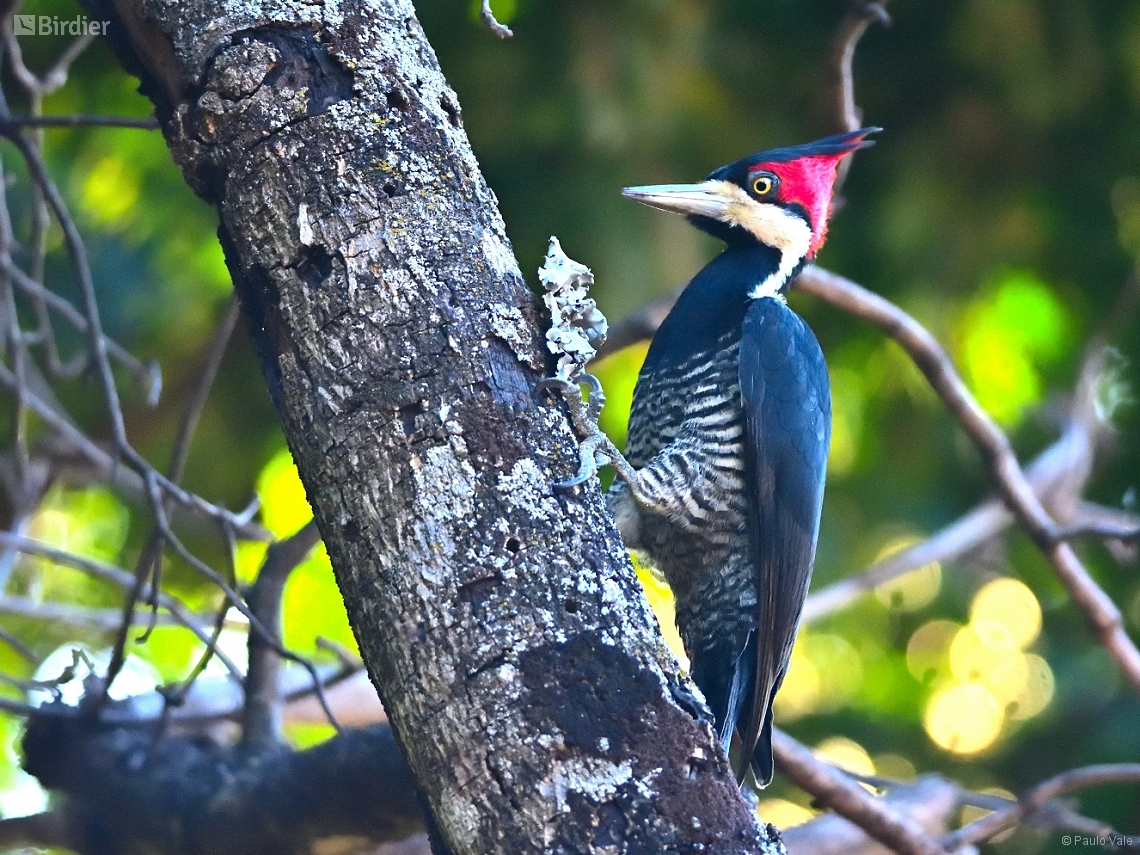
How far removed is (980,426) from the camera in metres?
3.68

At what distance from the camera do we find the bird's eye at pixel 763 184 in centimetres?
336

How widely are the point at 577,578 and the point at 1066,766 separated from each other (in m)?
4.71

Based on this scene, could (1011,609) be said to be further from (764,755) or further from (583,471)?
(583,471)

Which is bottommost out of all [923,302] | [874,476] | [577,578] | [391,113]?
[577,578]

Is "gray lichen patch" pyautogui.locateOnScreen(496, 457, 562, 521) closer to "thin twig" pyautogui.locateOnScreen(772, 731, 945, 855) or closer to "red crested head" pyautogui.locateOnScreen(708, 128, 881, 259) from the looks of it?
"thin twig" pyautogui.locateOnScreen(772, 731, 945, 855)

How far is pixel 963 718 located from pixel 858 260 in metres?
2.46

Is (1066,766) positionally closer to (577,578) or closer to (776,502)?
(776,502)

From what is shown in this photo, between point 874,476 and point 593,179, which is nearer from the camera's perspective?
point 593,179

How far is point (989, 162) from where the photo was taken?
505 centimetres

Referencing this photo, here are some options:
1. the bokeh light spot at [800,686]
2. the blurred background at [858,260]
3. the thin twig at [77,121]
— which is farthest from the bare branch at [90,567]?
the bokeh light spot at [800,686]

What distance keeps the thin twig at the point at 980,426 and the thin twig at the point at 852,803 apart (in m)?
1.05

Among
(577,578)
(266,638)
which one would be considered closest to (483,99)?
(266,638)

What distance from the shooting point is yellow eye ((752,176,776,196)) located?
132 inches

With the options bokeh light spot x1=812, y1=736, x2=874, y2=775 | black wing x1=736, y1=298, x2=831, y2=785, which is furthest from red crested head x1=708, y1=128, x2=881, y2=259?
bokeh light spot x1=812, y1=736, x2=874, y2=775
